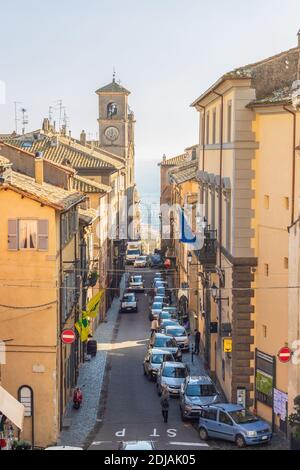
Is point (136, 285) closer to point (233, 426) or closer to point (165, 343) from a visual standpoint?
point (165, 343)

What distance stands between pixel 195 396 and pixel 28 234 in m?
9.78

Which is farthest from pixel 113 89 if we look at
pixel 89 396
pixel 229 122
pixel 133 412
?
pixel 133 412

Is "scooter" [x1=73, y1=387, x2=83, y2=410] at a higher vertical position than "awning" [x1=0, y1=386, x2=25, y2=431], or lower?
lower

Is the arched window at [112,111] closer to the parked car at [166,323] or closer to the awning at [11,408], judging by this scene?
the parked car at [166,323]

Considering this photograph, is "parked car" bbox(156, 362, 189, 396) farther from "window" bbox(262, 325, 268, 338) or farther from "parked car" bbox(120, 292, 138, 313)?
"parked car" bbox(120, 292, 138, 313)

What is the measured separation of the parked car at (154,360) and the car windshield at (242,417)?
1283 centimetres

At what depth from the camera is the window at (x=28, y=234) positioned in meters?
33.8

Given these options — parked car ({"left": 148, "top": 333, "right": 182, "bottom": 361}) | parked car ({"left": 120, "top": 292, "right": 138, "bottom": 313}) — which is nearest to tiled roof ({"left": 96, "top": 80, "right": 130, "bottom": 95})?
parked car ({"left": 120, "top": 292, "right": 138, "bottom": 313})

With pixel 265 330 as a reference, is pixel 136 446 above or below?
below

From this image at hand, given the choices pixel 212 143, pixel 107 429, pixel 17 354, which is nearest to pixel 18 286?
pixel 17 354

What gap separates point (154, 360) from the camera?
153ft

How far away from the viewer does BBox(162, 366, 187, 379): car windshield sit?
1687 inches

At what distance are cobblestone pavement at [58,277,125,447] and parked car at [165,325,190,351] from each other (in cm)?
391

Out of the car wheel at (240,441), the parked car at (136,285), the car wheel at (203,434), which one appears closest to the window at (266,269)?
the car wheel at (203,434)
